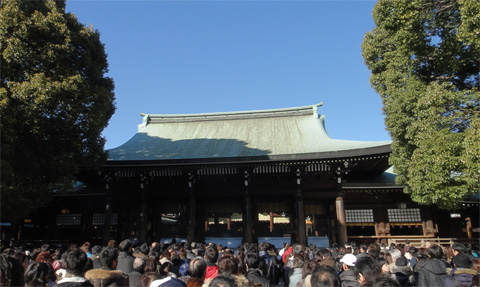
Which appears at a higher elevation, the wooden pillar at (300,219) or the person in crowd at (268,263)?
the wooden pillar at (300,219)

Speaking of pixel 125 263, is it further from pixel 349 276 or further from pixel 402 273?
pixel 402 273

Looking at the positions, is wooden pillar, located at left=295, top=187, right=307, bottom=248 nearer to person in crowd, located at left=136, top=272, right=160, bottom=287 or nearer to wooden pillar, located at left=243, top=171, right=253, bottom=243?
wooden pillar, located at left=243, top=171, right=253, bottom=243

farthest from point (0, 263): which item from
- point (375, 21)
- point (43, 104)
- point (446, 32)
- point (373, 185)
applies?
point (373, 185)

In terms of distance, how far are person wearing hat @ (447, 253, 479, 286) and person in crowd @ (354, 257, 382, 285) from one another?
167cm

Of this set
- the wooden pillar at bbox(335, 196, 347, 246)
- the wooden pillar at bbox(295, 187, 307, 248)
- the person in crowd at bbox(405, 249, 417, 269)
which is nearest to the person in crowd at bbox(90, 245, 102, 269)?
the person in crowd at bbox(405, 249, 417, 269)

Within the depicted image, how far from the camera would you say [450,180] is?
1040cm

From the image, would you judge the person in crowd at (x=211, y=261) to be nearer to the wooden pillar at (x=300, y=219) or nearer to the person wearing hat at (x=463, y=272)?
the person wearing hat at (x=463, y=272)

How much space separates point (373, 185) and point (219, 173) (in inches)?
305

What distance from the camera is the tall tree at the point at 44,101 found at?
986 cm

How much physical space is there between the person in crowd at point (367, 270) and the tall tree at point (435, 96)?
21.2 feet

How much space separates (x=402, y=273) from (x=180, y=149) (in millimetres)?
14943

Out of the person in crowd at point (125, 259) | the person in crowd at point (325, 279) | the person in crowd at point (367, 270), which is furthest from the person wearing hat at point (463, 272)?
the person in crowd at point (125, 259)

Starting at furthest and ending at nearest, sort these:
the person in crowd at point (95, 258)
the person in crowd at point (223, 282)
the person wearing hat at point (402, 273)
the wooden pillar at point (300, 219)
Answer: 1. the wooden pillar at point (300, 219)
2. the person in crowd at point (95, 258)
3. the person wearing hat at point (402, 273)
4. the person in crowd at point (223, 282)

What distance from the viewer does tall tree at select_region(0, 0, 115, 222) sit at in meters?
9.86
